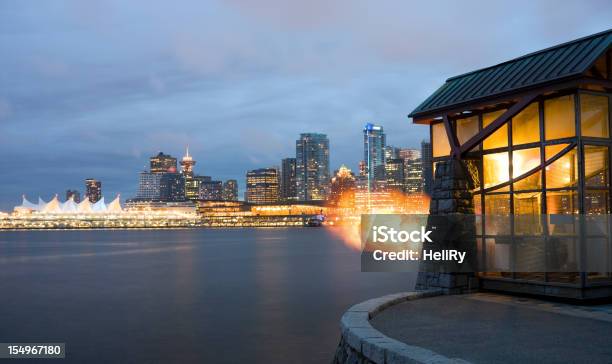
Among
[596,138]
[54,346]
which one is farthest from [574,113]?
[54,346]

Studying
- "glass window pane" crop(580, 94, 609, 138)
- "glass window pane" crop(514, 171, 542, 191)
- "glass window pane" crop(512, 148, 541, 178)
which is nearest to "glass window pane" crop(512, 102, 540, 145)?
"glass window pane" crop(512, 148, 541, 178)

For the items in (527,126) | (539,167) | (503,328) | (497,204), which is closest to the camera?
(503,328)

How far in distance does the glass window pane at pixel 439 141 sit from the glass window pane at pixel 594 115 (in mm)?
4360

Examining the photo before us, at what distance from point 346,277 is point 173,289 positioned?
13938 millimetres

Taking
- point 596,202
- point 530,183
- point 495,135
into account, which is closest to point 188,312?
point 495,135

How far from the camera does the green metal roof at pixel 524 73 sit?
14719 mm

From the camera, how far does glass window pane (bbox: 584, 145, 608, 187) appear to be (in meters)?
15.1

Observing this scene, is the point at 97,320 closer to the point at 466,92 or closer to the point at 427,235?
the point at 427,235

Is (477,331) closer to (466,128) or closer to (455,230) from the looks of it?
(455,230)

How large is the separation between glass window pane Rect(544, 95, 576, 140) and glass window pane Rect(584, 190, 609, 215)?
5.11ft

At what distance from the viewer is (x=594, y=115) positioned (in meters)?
15.1

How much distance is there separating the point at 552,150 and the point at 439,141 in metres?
4.13

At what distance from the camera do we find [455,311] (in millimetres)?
14391

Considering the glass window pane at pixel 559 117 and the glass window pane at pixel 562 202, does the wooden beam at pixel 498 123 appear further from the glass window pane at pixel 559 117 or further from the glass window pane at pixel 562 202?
the glass window pane at pixel 562 202
